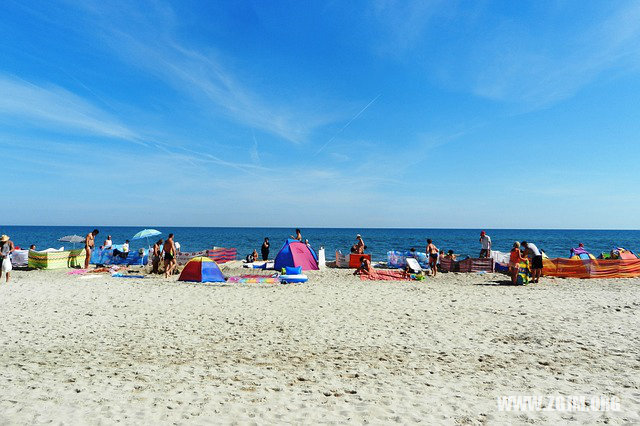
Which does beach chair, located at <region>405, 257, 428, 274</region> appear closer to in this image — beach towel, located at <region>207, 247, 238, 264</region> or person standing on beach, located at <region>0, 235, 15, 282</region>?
beach towel, located at <region>207, 247, 238, 264</region>

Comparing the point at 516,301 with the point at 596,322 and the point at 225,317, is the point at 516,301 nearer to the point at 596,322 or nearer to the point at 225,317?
the point at 596,322

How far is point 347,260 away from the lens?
20.6 m

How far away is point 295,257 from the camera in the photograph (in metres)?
18.6

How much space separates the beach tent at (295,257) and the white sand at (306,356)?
19.9 feet

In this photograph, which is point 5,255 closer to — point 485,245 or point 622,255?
point 485,245

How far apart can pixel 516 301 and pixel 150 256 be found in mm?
18362

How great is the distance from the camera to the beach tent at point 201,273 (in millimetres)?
14930

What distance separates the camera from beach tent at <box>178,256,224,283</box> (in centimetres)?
1493

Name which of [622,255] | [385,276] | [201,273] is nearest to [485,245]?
[385,276]

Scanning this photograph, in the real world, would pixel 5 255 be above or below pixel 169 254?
above

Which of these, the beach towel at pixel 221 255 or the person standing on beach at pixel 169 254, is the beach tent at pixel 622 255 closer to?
the beach towel at pixel 221 255

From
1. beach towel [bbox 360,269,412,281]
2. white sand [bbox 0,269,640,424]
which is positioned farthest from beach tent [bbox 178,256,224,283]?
beach towel [bbox 360,269,412,281]

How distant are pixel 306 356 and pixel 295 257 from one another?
11881 mm

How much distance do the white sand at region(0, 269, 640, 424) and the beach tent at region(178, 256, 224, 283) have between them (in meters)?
2.50
